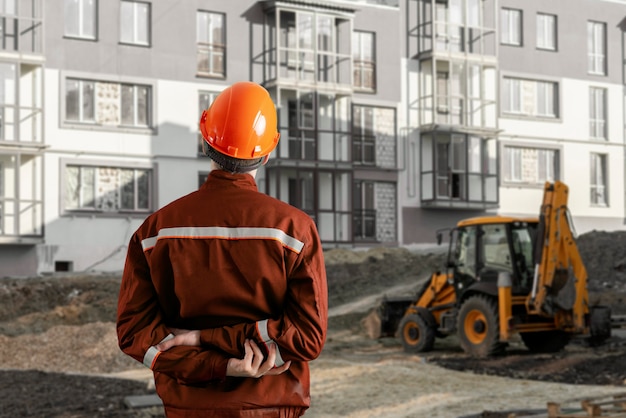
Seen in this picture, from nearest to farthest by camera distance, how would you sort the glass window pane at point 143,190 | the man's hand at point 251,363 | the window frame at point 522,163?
the man's hand at point 251,363 → the glass window pane at point 143,190 → the window frame at point 522,163

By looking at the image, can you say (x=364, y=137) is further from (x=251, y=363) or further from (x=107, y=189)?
(x=251, y=363)

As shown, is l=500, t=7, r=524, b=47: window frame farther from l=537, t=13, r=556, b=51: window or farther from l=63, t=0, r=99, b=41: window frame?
l=63, t=0, r=99, b=41: window frame

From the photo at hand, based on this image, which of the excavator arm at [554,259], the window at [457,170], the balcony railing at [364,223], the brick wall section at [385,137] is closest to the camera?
the excavator arm at [554,259]

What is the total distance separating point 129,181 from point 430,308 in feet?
50.1

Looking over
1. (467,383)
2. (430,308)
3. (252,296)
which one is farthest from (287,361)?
(430,308)

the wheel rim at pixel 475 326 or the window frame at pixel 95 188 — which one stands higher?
the window frame at pixel 95 188

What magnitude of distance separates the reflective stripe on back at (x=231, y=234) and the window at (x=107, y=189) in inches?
1078

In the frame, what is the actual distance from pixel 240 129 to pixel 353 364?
1243cm

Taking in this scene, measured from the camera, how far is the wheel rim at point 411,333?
1794cm

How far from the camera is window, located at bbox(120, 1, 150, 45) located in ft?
102

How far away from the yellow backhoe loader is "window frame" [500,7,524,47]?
882 inches

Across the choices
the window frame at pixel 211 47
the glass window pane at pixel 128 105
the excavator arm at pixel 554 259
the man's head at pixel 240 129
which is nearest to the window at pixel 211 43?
the window frame at pixel 211 47

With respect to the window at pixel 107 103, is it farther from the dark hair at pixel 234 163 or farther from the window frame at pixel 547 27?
the dark hair at pixel 234 163

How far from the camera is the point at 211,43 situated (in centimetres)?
3228
